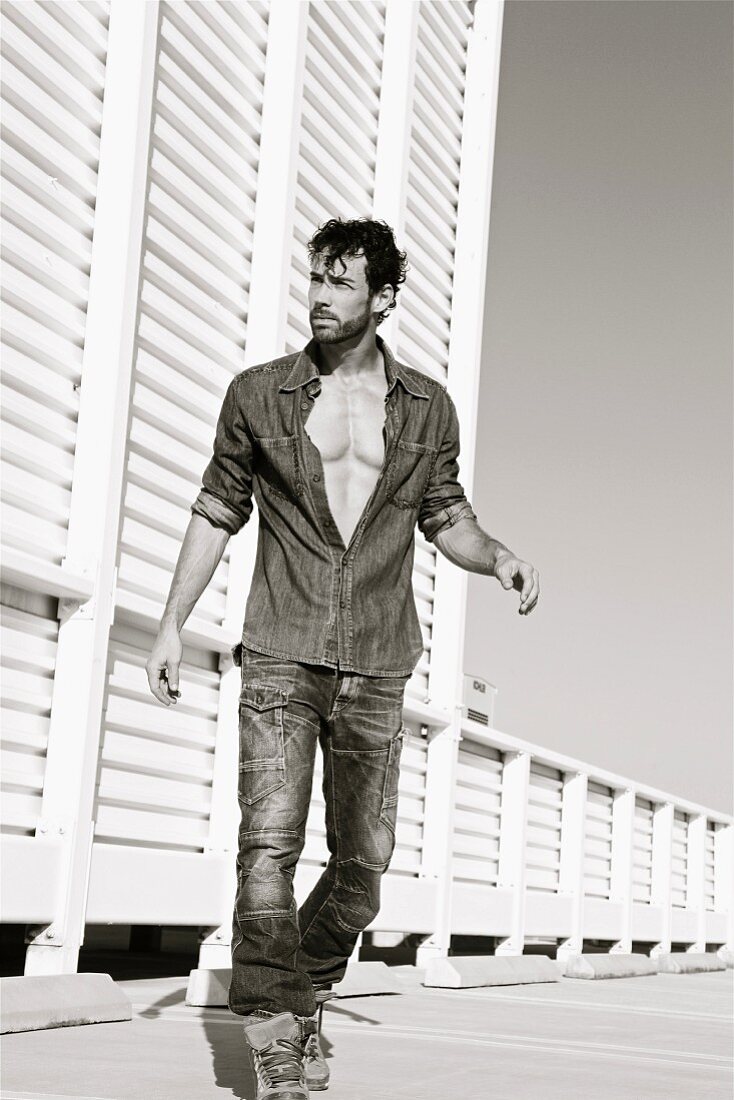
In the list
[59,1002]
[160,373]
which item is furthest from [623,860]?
[59,1002]

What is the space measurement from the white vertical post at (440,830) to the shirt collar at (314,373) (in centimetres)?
616

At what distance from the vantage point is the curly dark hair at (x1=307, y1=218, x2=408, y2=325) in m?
3.79

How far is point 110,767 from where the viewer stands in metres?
6.32

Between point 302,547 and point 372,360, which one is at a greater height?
point 372,360

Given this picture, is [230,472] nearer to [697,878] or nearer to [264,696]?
[264,696]

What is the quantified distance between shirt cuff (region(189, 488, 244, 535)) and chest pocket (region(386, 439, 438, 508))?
42 cm

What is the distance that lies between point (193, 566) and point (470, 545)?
74 cm

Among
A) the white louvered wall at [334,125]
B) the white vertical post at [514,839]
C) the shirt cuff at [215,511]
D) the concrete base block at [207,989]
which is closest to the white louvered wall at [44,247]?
the concrete base block at [207,989]

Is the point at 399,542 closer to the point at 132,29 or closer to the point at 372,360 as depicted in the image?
the point at 372,360

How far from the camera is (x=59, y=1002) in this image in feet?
15.8

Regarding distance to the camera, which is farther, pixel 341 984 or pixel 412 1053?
pixel 341 984

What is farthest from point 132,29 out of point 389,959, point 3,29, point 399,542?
point 389,959

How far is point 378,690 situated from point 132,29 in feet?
12.6

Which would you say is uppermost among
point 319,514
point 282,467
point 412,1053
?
point 282,467
